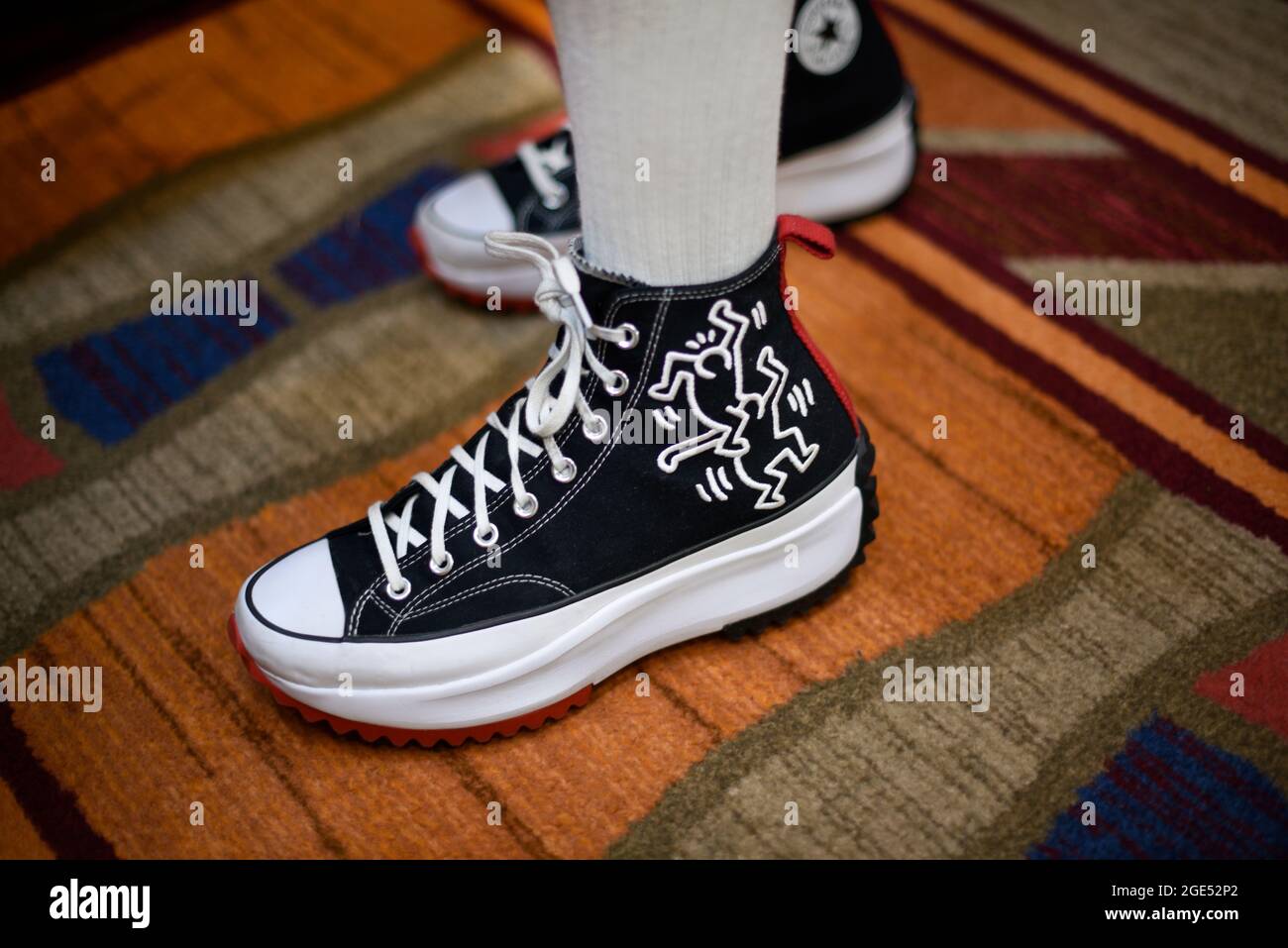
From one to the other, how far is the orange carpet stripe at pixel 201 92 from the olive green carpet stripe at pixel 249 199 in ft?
0.09

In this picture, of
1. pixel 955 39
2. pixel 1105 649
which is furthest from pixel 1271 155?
pixel 1105 649

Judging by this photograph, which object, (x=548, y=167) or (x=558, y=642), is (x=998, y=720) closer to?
(x=558, y=642)

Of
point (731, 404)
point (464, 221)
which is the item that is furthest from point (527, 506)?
point (464, 221)

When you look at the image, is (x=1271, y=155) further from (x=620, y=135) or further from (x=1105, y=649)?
(x=620, y=135)

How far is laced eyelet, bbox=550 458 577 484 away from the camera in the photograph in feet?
2.02

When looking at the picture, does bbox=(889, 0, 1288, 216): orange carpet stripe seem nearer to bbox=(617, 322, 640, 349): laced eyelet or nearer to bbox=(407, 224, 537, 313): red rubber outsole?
bbox=(407, 224, 537, 313): red rubber outsole

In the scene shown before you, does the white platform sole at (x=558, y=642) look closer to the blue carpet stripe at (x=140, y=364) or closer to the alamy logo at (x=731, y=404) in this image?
the alamy logo at (x=731, y=404)

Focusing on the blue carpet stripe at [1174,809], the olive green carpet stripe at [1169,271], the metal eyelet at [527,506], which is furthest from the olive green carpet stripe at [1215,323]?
the metal eyelet at [527,506]

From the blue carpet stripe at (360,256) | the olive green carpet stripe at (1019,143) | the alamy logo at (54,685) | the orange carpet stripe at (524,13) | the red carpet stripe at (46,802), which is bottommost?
the red carpet stripe at (46,802)

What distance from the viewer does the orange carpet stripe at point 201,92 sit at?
3.42 feet

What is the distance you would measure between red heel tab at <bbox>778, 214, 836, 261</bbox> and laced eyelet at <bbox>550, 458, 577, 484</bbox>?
0.56 ft

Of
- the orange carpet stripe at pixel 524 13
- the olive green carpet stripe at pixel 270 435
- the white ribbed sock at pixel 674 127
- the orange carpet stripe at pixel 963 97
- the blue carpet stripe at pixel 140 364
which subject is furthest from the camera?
the orange carpet stripe at pixel 524 13

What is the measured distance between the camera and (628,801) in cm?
62

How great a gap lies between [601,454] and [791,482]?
114mm
